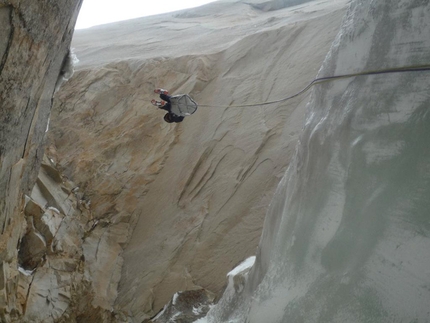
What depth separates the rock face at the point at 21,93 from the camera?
2.85 m

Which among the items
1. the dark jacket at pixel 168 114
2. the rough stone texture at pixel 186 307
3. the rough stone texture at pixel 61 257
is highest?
the dark jacket at pixel 168 114

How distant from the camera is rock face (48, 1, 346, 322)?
6.12m


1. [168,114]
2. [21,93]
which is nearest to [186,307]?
[168,114]

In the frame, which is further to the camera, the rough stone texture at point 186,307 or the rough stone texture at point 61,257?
the rough stone texture at point 61,257

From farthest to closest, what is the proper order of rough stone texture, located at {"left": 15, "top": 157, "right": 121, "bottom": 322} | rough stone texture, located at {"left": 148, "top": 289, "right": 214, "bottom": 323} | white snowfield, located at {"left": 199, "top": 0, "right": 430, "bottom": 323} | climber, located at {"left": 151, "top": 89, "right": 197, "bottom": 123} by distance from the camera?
1. climber, located at {"left": 151, "top": 89, "right": 197, "bottom": 123}
2. rough stone texture, located at {"left": 15, "top": 157, "right": 121, "bottom": 322}
3. rough stone texture, located at {"left": 148, "top": 289, "right": 214, "bottom": 323}
4. white snowfield, located at {"left": 199, "top": 0, "right": 430, "bottom": 323}

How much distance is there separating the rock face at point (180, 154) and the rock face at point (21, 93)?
2.13 meters

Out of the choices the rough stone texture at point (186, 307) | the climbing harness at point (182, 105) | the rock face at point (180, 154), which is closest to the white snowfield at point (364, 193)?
the rough stone texture at point (186, 307)

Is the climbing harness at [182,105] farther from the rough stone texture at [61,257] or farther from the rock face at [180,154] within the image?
the rough stone texture at [61,257]

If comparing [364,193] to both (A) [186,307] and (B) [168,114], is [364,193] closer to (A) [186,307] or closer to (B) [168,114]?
(A) [186,307]

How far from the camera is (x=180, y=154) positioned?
7.16 meters

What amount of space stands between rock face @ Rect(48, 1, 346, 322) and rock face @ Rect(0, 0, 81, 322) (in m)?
2.13

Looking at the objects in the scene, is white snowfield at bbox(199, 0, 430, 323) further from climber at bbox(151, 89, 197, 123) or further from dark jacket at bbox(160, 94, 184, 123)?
dark jacket at bbox(160, 94, 184, 123)

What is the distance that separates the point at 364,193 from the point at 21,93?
258 centimetres

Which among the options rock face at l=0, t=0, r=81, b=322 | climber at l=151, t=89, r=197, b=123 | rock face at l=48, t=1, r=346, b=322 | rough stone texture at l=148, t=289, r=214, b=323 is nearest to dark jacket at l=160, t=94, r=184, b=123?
climber at l=151, t=89, r=197, b=123
